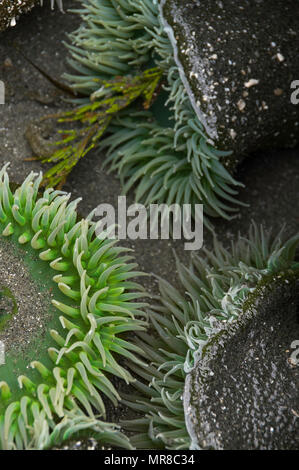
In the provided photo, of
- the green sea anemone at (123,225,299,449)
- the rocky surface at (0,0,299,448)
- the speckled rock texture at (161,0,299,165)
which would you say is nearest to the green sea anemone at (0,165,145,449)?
the green sea anemone at (123,225,299,449)

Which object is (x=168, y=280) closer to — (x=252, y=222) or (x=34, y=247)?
(x=252, y=222)

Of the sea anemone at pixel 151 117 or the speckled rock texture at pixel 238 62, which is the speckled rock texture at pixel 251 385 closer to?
the sea anemone at pixel 151 117

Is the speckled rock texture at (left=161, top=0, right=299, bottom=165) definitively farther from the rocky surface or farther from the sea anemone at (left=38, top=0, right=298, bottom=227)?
the rocky surface

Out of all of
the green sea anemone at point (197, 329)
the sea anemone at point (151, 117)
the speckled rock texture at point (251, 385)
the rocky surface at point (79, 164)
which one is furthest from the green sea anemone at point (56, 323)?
the sea anemone at point (151, 117)

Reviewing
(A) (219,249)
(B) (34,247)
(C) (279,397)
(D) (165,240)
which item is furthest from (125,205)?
(C) (279,397)

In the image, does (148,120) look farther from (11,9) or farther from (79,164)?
(11,9)

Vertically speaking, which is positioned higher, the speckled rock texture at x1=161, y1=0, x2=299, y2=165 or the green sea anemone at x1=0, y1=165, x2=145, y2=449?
the speckled rock texture at x1=161, y1=0, x2=299, y2=165

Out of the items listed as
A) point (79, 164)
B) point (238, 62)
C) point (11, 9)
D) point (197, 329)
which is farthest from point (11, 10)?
point (197, 329)
